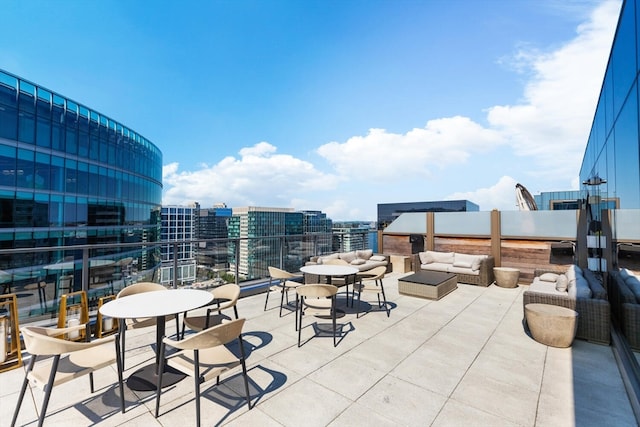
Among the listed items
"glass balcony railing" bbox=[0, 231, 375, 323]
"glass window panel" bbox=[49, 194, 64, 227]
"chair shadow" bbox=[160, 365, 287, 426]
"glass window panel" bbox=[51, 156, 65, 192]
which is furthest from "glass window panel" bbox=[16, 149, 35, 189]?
"chair shadow" bbox=[160, 365, 287, 426]

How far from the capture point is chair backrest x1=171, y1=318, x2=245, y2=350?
1.79 meters

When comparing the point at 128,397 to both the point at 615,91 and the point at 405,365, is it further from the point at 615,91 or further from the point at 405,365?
the point at 615,91

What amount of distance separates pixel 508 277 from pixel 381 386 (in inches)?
212

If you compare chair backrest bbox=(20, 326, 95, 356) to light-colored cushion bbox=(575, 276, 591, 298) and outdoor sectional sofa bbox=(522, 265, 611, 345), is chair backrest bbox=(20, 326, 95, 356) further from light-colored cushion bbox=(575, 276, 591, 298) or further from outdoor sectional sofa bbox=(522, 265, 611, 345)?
light-colored cushion bbox=(575, 276, 591, 298)

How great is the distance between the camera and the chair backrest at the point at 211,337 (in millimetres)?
1793

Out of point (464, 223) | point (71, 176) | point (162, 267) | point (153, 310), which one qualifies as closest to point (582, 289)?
point (464, 223)

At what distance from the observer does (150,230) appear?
29375 mm

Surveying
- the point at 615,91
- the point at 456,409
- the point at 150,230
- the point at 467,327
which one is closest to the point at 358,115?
the point at 615,91

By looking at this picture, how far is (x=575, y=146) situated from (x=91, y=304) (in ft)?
48.0

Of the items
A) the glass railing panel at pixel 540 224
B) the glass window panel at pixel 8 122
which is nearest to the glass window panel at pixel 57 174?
the glass window panel at pixel 8 122

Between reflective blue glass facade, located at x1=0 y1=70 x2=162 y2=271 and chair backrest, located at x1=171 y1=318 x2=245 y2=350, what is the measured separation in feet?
70.4

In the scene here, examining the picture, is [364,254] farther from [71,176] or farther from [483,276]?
[71,176]

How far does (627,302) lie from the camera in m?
3.16

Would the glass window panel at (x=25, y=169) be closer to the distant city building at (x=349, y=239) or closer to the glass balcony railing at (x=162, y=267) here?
the glass balcony railing at (x=162, y=267)
